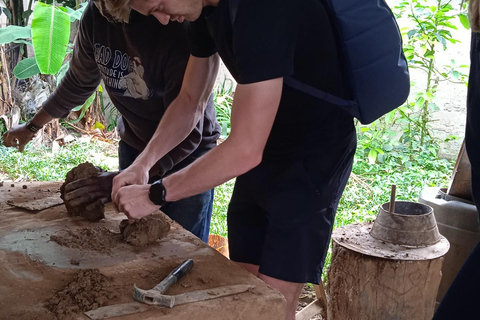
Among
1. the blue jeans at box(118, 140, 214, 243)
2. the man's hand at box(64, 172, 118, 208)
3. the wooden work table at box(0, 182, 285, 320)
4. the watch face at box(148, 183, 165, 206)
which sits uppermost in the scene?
the watch face at box(148, 183, 165, 206)

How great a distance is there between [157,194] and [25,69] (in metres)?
4.12

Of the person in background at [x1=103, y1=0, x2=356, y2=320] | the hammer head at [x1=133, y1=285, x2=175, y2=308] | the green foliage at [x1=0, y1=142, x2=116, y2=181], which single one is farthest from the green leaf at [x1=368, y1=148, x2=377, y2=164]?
the hammer head at [x1=133, y1=285, x2=175, y2=308]

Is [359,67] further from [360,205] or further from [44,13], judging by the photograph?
[44,13]

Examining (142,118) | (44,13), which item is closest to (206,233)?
(142,118)

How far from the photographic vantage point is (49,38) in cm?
443

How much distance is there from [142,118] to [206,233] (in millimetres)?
695

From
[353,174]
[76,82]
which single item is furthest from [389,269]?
[353,174]

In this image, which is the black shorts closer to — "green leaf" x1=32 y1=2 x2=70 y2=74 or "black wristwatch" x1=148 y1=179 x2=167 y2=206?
"black wristwatch" x1=148 y1=179 x2=167 y2=206

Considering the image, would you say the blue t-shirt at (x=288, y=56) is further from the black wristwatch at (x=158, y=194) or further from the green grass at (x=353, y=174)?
the green grass at (x=353, y=174)

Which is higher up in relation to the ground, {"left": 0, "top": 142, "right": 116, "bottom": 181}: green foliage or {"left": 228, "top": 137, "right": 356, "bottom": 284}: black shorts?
{"left": 228, "top": 137, "right": 356, "bottom": 284}: black shorts

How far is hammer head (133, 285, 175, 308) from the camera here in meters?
1.37

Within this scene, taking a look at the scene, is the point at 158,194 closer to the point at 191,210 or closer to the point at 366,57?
the point at 366,57

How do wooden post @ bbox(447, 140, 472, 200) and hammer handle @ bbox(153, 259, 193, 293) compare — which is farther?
wooden post @ bbox(447, 140, 472, 200)

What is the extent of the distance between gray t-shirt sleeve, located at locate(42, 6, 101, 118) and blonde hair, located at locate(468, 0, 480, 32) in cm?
175
